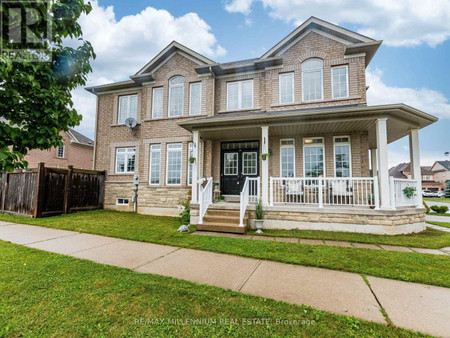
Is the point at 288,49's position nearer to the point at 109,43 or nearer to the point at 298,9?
the point at 298,9

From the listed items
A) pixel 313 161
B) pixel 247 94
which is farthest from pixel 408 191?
pixel 247 94

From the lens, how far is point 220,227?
6.53m

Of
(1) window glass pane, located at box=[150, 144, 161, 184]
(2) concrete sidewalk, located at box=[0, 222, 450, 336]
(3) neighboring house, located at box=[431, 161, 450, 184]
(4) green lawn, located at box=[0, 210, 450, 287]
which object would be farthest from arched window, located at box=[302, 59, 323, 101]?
(3) neighboring house, located at box=[431, 161, 450, 184]

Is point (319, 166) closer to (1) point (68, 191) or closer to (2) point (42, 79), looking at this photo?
(2) point (42, 79)

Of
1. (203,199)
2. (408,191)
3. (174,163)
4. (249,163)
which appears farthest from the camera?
(174,163)

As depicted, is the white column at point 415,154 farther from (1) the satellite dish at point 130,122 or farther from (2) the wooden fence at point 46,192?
(2) the wooden fence at point 46,192

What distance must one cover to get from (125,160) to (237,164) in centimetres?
623

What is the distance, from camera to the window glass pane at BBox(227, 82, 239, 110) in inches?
390

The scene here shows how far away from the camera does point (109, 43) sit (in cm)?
1656

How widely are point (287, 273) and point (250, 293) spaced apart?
1.00 m

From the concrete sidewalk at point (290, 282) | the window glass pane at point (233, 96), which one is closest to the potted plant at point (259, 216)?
the concrete sidewalk at point (290, 282)

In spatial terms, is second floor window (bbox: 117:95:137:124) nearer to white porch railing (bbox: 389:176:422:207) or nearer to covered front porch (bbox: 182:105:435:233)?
covered front porch (bbox: 182:105:435:233)

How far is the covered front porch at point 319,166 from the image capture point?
20.6 feet

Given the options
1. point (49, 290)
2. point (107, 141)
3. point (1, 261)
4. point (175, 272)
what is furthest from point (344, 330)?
point (107, 141)
